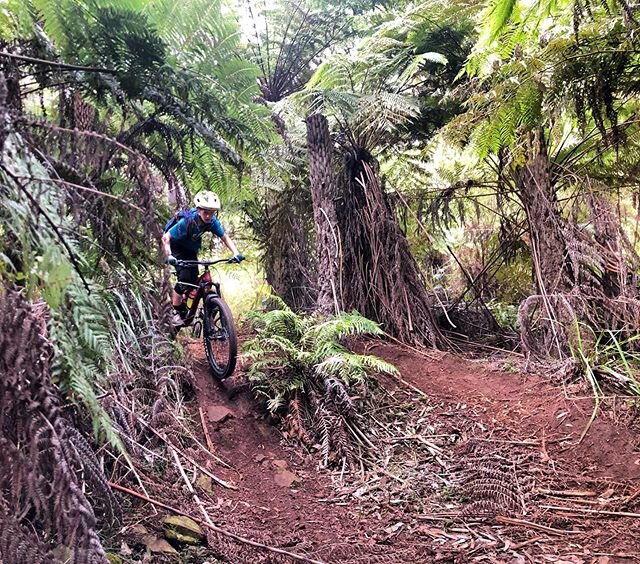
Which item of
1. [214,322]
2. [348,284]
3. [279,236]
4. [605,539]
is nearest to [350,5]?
[279,236]

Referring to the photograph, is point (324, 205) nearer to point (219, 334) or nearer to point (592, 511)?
point (219, 334)

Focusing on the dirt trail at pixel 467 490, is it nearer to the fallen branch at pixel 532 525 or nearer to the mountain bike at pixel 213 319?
the fallen branch at pixel 532 525

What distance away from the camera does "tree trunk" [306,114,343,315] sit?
16.4ft

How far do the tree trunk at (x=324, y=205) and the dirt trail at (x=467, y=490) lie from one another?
4.20 feet

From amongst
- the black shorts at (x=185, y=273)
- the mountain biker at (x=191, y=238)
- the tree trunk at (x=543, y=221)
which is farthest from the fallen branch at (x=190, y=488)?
the tree trunk at (x=543, y=221)

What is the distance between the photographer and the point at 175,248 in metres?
4.54

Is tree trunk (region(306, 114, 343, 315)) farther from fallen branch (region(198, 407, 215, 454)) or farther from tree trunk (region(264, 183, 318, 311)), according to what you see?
fallen branch (region(198, 407, 215, 454))

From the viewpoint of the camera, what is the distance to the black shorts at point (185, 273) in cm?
456

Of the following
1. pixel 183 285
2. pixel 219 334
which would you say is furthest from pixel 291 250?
pixel 219 334

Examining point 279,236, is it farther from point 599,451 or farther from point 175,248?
point 599,451

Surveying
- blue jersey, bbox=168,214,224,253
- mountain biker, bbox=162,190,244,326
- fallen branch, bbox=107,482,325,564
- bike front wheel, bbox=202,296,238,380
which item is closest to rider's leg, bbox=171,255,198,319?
mountain biker, bbox=162,190,244,326

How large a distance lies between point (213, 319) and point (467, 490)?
265 cm

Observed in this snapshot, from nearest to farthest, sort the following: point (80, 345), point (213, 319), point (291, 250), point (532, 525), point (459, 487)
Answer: point (80, 345) → point (532, 525) → point (459, 487) → point (213, 319) → point (291, 250)

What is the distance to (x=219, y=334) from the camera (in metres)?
4.31
